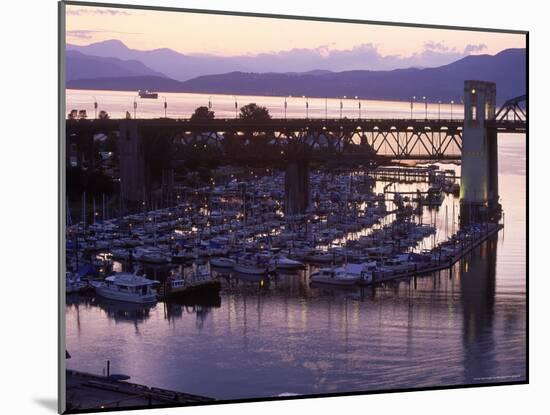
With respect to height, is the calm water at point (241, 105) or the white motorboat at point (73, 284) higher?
the calm water at point (241, 105)

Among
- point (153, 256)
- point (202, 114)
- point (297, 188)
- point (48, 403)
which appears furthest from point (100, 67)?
point (48, 403)

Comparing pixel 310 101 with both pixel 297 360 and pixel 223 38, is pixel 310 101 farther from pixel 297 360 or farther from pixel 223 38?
pixel 297 360

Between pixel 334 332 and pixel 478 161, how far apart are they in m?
1.57

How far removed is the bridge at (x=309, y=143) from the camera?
916 centimetres

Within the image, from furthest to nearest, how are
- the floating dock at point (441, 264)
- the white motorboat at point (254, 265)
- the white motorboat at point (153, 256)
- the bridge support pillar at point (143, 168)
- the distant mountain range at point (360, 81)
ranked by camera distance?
the floating dock at point (441, 264) < the white motorboat at point (254, 265) < the white motorboat at point (153, 256) < the bridge support pillar at point (143, 168) < the distant mountain range at point (360, 81)

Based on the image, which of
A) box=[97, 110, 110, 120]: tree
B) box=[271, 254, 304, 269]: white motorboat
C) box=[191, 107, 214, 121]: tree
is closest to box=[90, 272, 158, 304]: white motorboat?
box=[271, 254, 304, 269]: white motorboat

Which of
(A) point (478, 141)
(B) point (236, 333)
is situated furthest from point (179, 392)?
(A) point (478, 141)

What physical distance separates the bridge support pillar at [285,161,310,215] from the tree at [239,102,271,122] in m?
0.34

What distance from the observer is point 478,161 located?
9.80 m

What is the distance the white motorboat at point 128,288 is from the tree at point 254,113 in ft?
3.83

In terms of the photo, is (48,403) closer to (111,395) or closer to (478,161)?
(111,395)

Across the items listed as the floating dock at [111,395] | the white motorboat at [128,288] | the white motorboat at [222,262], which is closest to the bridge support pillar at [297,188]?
the white motorboat at [222,262]

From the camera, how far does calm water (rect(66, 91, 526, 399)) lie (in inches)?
346

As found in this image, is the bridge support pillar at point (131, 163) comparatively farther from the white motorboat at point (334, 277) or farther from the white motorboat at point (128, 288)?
the white motorboat at point (334, 277)
